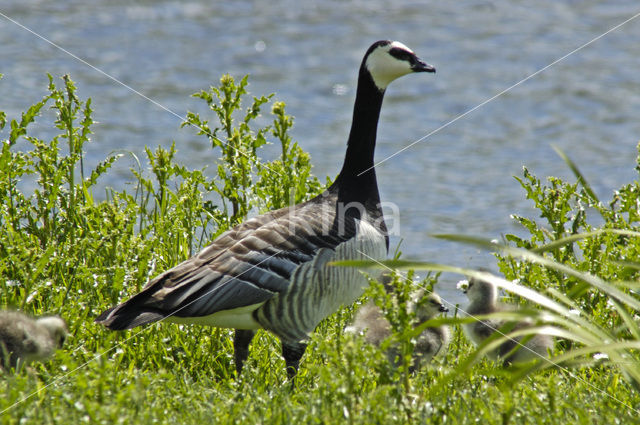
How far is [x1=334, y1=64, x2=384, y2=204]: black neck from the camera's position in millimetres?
5855

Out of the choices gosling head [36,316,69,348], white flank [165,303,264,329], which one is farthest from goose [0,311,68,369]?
white flank [165,303,264,329]

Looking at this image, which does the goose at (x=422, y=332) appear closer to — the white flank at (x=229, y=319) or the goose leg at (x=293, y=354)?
the goose leg at (x=293, y=354)

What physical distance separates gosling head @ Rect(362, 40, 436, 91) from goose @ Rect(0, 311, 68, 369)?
2929 mm

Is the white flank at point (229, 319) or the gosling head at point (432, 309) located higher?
the white flank at point (229, 319)

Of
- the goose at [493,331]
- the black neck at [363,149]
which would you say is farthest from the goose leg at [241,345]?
the goose at [493,331]

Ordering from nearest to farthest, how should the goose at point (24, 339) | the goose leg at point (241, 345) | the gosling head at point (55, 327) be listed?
1. the goose at point (24, 339)
2. the gosling head at point (55, 327)
3. the goose leg at point (241, 345)

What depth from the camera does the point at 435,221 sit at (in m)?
10.0

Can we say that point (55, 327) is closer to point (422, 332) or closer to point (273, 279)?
point (273, 279)

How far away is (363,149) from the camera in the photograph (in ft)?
20.1

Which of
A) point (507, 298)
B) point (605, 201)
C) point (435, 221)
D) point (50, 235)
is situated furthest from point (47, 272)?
point (605, 201)

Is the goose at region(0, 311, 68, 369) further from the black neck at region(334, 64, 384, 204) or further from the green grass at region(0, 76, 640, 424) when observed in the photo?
the black neck at region(334, 64, 384, 204)

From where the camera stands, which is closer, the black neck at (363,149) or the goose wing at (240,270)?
the goose wing at (240,270)

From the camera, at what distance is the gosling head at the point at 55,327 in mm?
4484

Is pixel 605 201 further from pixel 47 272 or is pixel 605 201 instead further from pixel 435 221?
pixel 47 272
